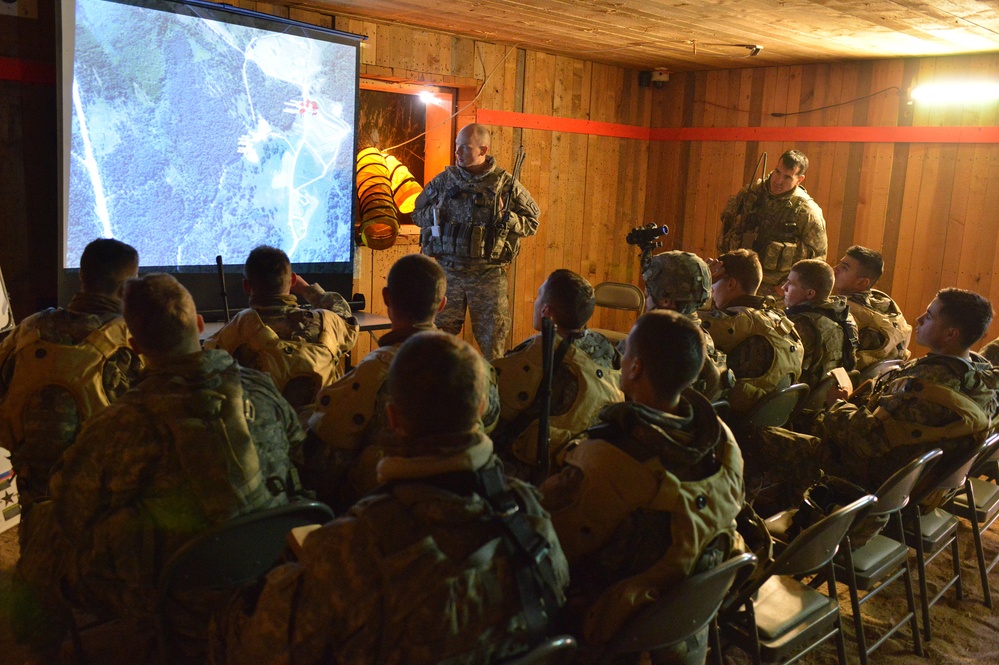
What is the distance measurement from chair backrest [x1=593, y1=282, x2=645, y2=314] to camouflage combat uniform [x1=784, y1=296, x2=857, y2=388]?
161 cm

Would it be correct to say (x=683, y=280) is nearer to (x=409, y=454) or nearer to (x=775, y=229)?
(x=409, y=454)

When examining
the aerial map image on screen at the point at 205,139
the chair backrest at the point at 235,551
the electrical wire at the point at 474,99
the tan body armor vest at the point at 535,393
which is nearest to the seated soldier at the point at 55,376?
the chair backrest at the point at 235,551

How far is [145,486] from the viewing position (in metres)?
1.69

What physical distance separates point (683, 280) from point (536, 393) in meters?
0.96

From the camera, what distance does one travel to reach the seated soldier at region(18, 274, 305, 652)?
1664 millimetres

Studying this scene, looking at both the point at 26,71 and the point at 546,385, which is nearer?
the point at 546,385

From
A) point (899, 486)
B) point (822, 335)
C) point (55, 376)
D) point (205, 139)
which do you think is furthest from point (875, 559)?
point (205, 139)

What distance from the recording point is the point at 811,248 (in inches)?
226

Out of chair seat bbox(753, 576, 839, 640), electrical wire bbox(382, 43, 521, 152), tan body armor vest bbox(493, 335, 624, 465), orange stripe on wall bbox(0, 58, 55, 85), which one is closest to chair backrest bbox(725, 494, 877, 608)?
chair seat bbox(753, 576, 839, 640)

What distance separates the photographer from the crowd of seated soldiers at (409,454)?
4.07 ft

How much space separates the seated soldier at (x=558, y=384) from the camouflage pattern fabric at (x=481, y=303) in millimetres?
3153

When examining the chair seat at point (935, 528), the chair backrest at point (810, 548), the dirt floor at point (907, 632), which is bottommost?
the dirt floor at point (907, 632)

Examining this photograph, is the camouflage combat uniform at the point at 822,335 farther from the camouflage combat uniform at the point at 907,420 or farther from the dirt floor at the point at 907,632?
the dirt floor at the point at 907,632

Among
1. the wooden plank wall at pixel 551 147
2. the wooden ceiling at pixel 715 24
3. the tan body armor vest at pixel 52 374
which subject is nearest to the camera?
the tan body armor vest at pixel 52 374
